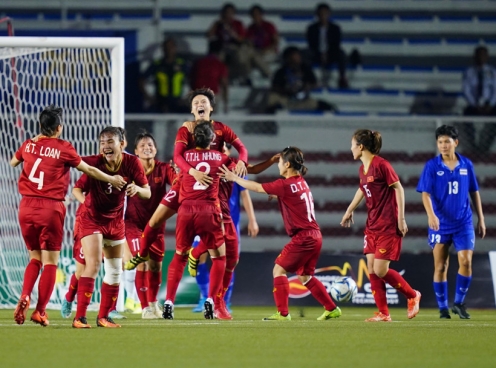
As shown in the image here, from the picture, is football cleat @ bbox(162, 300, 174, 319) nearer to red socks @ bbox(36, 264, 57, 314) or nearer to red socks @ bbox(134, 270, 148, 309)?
red socks @ bbox(134, 270, 148, 309)

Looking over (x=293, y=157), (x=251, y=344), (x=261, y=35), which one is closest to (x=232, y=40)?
(x=261, y=35)

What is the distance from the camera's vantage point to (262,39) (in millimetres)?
17484

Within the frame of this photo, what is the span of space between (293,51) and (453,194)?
6.94 meters

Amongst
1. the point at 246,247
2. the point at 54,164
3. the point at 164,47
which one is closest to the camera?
the point at 54,164

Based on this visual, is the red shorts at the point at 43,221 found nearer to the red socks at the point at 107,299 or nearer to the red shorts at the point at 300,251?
the red socks at the point at 107,299

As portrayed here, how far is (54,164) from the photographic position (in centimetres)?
803

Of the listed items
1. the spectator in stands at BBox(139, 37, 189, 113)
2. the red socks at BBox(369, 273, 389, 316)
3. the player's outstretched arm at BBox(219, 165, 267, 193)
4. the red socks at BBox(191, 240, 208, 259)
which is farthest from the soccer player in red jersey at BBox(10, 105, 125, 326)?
the spectator in stands at BBox(139, 37, 189, 113)

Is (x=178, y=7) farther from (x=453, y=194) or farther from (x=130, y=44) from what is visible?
(x=453, y=194)

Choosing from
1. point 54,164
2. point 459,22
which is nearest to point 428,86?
point 459,22

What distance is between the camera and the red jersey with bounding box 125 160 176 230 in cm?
1001

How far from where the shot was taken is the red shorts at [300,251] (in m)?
9.16

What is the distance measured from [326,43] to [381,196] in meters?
8.46

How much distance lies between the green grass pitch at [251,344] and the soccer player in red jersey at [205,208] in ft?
1.88

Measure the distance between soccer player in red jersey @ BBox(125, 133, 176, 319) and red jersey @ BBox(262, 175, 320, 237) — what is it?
4.43 feet
